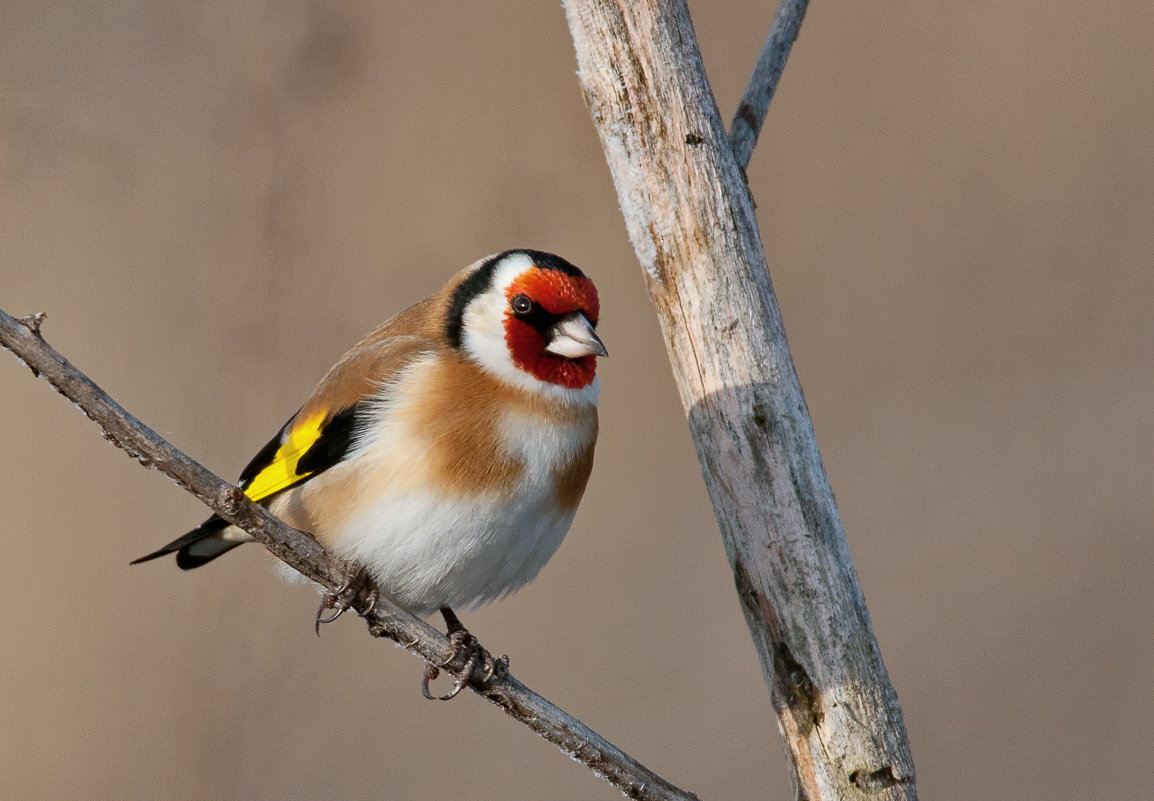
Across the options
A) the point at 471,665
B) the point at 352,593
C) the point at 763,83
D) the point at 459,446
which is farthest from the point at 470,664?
the point at 763,83

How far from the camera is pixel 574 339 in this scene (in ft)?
7.70

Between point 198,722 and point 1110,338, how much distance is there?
3.21 m

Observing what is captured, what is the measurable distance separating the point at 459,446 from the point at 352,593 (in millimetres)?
336

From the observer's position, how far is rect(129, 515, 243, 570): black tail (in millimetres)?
2482

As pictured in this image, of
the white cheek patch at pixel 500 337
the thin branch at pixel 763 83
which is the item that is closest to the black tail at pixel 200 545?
the white cheek patch at pixel 500 337

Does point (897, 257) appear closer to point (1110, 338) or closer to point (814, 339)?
point (814, 339)

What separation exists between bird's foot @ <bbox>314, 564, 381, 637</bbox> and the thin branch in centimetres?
106

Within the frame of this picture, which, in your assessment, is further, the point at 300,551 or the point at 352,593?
the point at 352,593

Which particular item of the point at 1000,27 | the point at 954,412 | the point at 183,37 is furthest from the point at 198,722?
the point at 1000,27

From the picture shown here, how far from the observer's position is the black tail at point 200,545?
8.14 feet

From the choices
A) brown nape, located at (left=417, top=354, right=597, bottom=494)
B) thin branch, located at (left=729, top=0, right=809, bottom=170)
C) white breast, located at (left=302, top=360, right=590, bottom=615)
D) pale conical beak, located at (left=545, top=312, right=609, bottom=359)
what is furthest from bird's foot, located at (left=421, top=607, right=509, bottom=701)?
thin branch, located at (left=729, top=0, right=809, bottom=170)

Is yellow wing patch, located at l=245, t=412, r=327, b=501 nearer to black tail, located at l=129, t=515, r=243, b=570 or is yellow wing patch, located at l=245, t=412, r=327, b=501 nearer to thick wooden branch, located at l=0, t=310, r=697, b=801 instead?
black tail, located at l=129, t=515, r=243, b=570

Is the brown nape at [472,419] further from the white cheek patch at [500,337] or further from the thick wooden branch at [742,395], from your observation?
the thick wooden branch at [742,395]

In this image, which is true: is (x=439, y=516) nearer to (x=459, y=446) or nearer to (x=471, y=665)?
(x=459, y=446)
